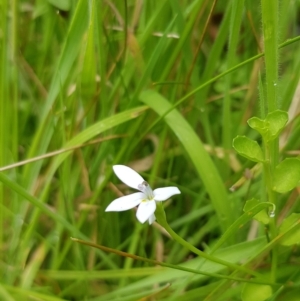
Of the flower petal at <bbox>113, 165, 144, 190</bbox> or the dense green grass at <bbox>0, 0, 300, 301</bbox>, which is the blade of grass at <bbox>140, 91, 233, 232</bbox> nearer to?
the dense green grass at <bbox>0, 0, 300, 301</bbox>

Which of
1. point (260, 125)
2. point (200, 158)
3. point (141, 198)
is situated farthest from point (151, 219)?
point (200, 158)

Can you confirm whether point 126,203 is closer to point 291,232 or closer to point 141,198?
point 141,198

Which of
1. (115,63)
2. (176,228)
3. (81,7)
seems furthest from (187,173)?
→ (81,7)

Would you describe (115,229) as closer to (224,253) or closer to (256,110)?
(224,253)

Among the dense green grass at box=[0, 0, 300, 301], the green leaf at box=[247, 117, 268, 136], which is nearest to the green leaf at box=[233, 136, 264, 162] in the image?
the green leaf at box=[247, 117, 268, 136]

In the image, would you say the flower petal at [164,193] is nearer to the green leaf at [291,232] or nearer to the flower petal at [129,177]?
the flower petal at [129,177]

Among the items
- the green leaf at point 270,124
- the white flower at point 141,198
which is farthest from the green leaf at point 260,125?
the white flower at point 141,198
